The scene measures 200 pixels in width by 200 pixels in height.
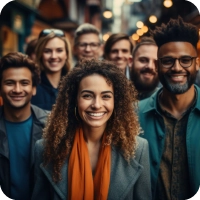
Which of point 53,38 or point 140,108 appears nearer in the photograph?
point 140,108

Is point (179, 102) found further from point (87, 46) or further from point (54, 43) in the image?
point (87, 46)

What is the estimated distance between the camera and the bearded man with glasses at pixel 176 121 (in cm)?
312

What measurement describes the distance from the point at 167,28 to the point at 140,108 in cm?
91

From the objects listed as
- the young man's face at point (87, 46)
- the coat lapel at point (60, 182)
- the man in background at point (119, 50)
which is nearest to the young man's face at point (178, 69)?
the coat lapel at point (60, 182)

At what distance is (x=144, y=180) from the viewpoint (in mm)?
Answer: 3111

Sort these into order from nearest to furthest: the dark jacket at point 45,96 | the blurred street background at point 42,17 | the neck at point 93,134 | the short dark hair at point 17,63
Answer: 1. the neck at point 93,134
2. the short dark hair at point 17,63
3. the dark jacket at point 45,96
4. the blurred street background at point 42,17

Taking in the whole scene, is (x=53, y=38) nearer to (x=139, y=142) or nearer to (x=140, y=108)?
(x=140, y=108)

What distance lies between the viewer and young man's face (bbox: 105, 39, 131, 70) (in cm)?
529

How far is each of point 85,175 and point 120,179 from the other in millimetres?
339

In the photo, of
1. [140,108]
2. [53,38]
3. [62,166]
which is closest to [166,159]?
[140,108]

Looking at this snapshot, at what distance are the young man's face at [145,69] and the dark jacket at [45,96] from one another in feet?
4.00

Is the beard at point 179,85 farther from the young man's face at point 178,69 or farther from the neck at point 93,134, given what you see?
the neck at point 93,134

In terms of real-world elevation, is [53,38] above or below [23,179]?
above

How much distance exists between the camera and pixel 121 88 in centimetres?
321
